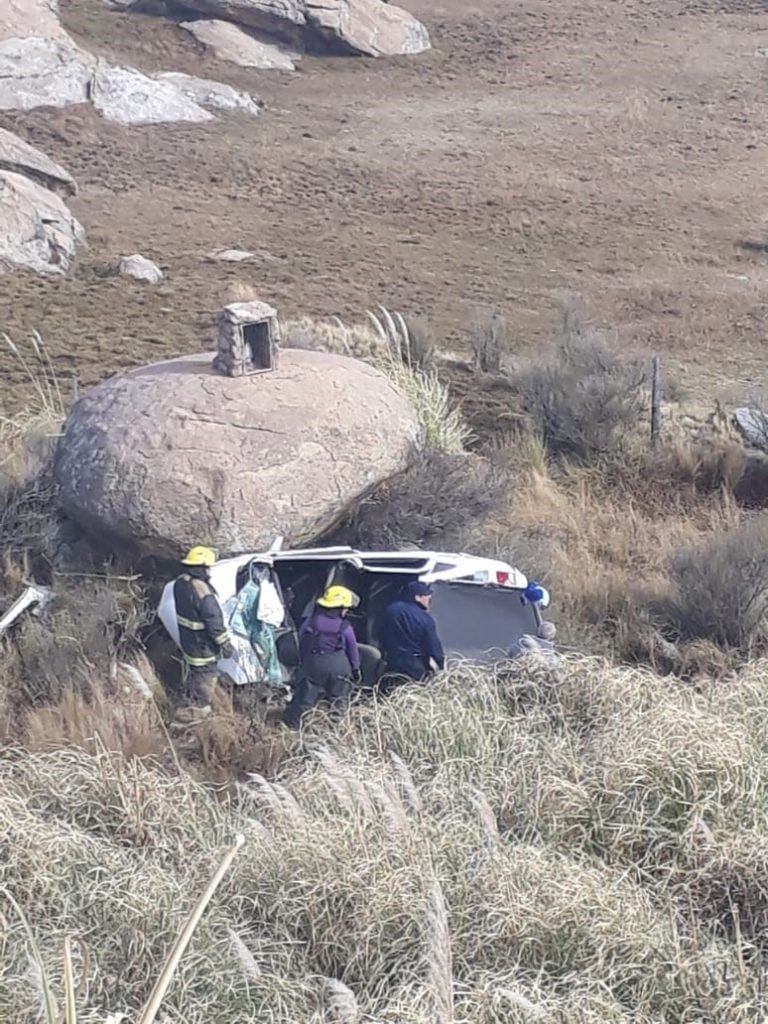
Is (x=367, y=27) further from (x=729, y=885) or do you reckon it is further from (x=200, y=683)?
(x=729, y=885)

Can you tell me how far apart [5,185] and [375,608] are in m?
15.5

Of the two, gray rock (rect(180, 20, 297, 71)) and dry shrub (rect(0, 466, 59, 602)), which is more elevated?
gray rock (rect(180, 20, 297, 71))

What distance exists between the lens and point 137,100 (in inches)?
1242

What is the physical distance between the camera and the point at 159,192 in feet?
87.2

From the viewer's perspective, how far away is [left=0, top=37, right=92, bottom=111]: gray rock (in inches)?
1209

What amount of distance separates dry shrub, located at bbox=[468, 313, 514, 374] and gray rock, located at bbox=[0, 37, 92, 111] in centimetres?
1753

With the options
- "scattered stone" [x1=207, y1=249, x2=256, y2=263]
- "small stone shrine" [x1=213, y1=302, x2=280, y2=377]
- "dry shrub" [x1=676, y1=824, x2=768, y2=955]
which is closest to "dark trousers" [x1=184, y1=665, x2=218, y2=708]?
"small stone shrine" [x1=213, y1=302, x2=280, y2=377]

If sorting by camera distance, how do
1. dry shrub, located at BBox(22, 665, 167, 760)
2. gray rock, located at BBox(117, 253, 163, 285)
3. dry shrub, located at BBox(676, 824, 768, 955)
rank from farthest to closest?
gray rock, located at BBox(117, 253, 163, 285)
dry shrub, located at BBox(22, 665, 167, 760)
dry shrub, located at BBox(676, 824, 768, 955)

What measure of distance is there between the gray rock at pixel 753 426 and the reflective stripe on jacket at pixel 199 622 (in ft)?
23.5

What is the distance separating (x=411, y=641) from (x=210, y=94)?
27.8m

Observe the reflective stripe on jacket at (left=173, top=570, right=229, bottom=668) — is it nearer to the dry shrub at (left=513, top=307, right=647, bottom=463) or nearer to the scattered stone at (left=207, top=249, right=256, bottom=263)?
the dry shrub at (left=513, top=307, right=647, bottom=463)

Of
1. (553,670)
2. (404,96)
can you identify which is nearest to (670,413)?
(553,670)

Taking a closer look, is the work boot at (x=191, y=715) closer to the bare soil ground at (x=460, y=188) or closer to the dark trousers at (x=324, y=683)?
the dark trousers at (x=324, y=683)

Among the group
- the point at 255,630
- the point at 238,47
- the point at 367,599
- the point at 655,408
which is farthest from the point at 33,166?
the point at 255,630
